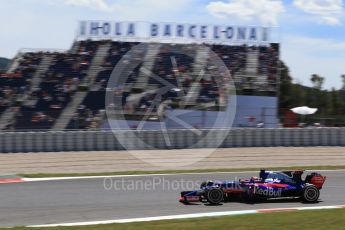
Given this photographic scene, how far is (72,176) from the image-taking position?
1628 centimetres

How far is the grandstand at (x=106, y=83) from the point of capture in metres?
25.6

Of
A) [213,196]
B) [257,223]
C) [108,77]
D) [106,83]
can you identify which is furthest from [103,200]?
[108,77]

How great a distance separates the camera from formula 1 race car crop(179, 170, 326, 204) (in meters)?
11.2

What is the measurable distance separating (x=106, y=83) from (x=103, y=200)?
21.4 metres

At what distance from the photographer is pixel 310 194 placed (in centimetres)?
1154

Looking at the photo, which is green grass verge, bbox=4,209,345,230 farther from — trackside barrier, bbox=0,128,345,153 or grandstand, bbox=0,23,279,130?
grandstand, bbox=0,23,279,130

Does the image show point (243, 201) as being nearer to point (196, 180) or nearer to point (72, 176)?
point (196, 180)

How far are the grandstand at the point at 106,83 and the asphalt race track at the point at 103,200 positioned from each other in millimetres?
9306

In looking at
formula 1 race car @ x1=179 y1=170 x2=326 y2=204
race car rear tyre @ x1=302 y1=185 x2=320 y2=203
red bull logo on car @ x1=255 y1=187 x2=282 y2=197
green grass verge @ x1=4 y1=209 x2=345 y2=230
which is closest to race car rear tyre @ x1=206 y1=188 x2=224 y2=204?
formula 1 race car @ x1=179 y1=170 x2=326 y2=204

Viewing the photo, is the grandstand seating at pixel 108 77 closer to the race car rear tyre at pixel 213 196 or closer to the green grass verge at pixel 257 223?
the race car rear tyre at pixel 213 196

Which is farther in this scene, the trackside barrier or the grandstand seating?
the grandstand seating

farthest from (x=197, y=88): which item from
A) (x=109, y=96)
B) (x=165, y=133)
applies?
(x=165, y=133)

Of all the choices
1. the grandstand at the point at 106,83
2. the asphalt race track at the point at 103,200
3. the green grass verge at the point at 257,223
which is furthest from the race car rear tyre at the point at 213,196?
the grandstand at the point at 106,83

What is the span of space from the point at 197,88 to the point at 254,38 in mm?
11642
